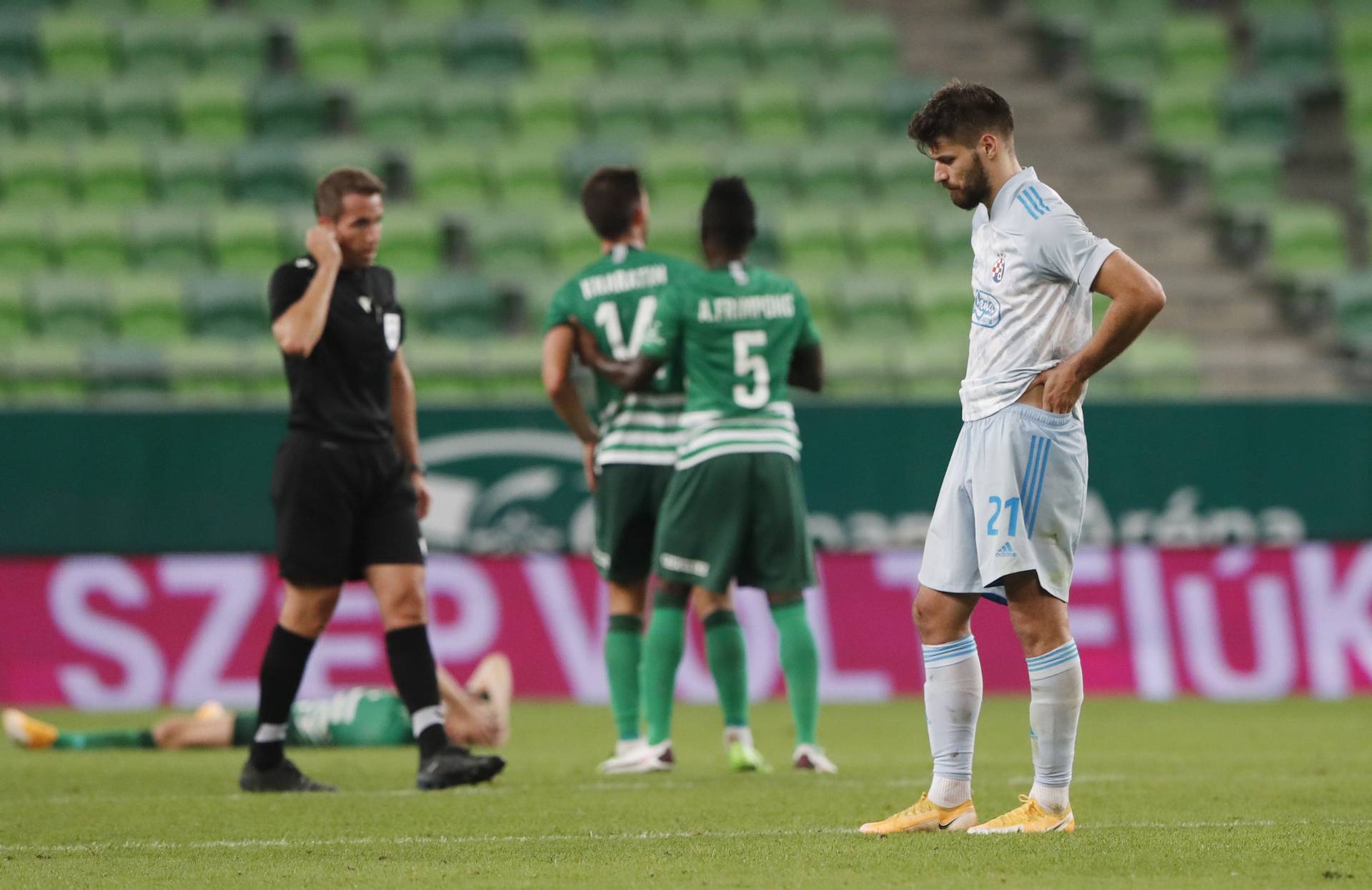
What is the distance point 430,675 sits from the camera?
6.37m

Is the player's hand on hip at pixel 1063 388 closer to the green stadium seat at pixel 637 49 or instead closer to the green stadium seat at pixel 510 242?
the green stadium seat at pixel 510 242

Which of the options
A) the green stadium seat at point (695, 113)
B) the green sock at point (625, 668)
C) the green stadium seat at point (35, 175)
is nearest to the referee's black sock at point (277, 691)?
the green sock at point (625, 668)

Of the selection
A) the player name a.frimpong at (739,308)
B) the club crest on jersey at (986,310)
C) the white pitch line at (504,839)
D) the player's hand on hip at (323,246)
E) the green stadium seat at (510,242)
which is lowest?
the white pitch line at (504,839)

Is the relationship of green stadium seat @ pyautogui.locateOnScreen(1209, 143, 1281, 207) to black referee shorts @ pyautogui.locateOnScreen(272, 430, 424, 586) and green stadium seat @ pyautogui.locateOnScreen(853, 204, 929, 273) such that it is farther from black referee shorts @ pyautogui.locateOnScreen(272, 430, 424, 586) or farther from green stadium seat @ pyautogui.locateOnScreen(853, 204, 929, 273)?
black referee shorts @ pyautogui.locateOnScreen(272, 430, 424, 586)

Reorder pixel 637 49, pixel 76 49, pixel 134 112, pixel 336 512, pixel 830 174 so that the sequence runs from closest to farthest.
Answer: pixel 336 512
pixel 134 112
pixel 830 174
pixel 76 49
pixel 637 49

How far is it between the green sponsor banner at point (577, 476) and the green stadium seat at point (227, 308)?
223 cm

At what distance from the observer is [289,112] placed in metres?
15.9

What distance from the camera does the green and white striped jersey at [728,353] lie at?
6.98m

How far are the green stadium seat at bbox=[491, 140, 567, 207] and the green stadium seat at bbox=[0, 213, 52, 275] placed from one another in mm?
3534

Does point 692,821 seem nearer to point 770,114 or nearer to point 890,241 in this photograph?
point 890,241

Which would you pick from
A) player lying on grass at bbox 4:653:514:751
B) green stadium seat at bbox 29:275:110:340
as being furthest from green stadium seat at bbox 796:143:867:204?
player lying on grass at bbox 4:653:514:751

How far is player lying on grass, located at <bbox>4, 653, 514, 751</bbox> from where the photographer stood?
8.04 meters

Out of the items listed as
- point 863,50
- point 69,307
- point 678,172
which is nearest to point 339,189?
point 69,307

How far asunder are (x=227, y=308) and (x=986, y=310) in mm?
9288
